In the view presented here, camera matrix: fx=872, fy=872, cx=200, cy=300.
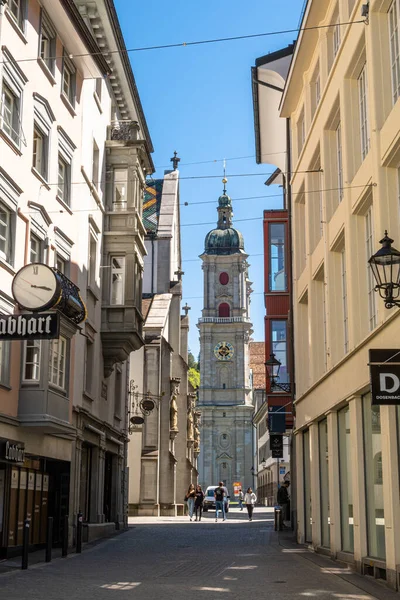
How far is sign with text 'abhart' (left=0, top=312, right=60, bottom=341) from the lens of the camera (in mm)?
13039

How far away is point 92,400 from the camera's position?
26344mm

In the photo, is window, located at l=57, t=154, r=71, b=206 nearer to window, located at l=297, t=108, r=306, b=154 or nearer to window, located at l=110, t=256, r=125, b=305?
window, located at l=110, t=256, r=125, b=305

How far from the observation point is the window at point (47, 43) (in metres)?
21.1

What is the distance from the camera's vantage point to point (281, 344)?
3222 centimetres

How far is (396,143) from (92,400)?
15481mm

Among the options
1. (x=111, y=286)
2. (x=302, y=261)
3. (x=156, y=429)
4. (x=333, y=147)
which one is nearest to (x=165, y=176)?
(x=156, y=429)

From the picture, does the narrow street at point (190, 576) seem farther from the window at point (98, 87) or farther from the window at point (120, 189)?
the window at point (98, 87)

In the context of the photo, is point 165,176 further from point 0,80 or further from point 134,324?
point 0,80

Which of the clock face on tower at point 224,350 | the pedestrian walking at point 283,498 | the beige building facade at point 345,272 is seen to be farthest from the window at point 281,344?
the clock face on tower at point 224,350

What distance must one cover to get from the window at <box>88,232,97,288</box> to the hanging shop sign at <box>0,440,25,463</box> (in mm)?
8265

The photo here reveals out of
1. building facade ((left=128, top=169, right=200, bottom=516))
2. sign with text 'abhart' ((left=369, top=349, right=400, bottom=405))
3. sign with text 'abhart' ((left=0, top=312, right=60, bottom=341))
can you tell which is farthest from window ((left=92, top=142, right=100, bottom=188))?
building facade ((left=128, top=169, right=200, bottom=516))

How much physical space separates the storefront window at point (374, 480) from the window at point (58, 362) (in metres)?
7.72

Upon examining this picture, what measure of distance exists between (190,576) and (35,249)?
29.3 ft

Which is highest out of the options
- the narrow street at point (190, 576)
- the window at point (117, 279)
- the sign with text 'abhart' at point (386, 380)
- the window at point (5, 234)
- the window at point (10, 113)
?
the window at point (10, 113)
